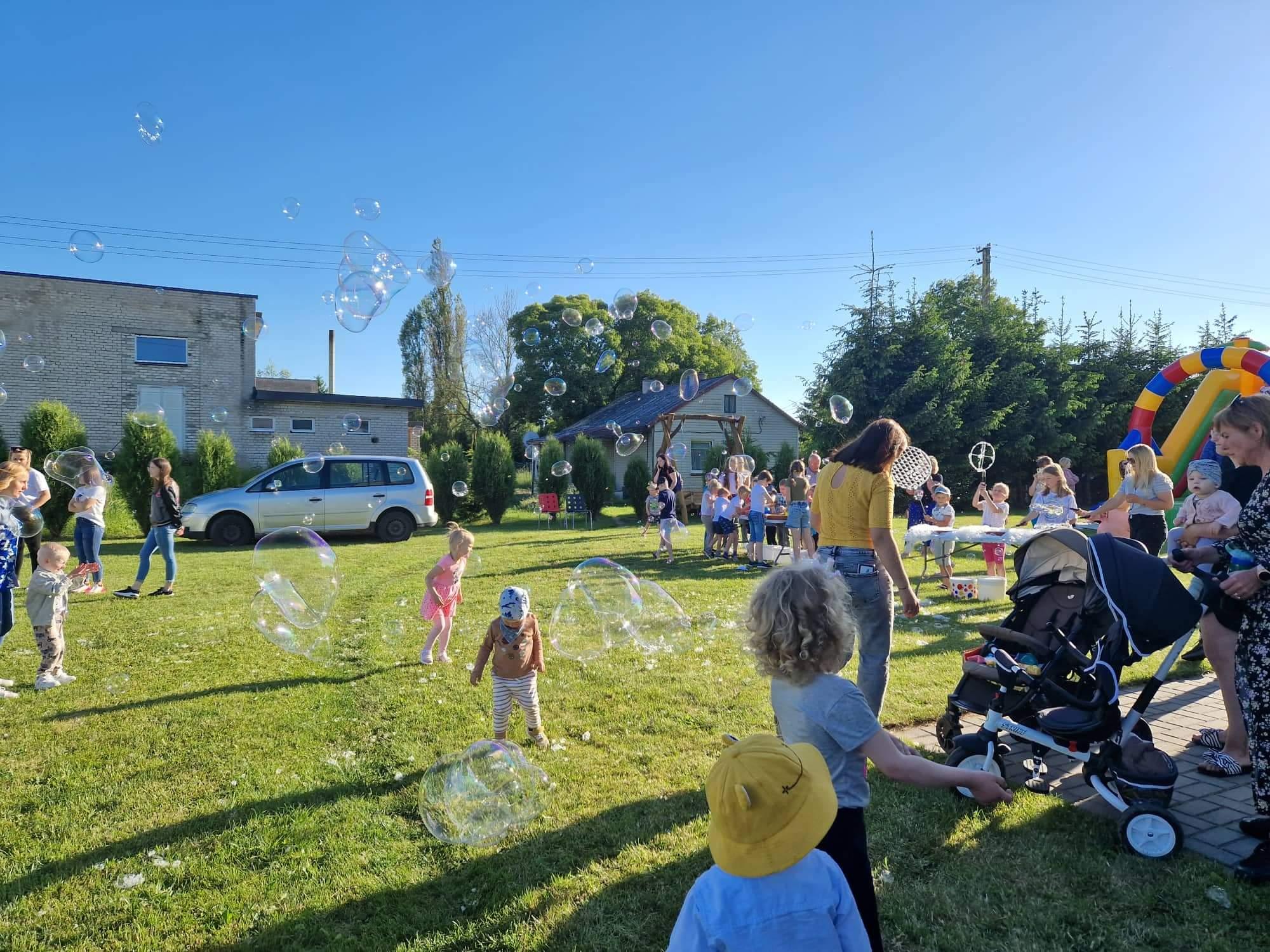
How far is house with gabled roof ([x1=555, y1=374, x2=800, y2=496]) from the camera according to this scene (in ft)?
92.2

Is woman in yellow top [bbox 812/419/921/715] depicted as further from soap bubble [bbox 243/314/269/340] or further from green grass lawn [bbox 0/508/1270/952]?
soap bubble [bbox 243/314/269/340]

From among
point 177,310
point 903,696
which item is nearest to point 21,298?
point 177,310

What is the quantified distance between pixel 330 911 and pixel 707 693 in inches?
115

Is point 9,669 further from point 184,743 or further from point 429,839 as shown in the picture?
point 429,839

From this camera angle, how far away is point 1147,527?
7547 mm

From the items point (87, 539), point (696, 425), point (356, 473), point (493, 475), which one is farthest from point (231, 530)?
point (696, 425)

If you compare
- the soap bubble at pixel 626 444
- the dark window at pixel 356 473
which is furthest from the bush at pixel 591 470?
the soap bubble at pixel 626 444

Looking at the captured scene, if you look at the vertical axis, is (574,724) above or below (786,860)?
below

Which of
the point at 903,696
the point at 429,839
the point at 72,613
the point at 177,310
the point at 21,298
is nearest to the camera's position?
the point at 429,839

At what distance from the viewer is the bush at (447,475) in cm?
1967

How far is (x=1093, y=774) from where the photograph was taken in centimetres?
326

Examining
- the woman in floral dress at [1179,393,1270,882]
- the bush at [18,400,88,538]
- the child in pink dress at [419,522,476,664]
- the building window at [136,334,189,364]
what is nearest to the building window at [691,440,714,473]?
the building window at [136,334,189,364]

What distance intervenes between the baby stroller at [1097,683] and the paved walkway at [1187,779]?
0.65 ft

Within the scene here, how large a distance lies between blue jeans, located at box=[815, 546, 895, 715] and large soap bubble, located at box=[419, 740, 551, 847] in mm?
1773
